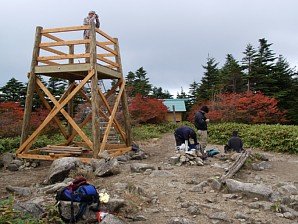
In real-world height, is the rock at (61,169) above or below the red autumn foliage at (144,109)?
below

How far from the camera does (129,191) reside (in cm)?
525

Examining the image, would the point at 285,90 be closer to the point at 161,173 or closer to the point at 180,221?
the point at 161,173

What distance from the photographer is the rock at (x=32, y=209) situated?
13.1 feet

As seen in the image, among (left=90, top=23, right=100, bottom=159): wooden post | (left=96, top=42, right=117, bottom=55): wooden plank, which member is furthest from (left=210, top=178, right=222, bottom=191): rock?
(left=96, top=42, right=117, bottom=55): wooden plank

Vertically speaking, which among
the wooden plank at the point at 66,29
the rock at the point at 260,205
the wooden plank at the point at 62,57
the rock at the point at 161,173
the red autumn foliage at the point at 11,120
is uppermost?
the wooden plank at the point at 66,29

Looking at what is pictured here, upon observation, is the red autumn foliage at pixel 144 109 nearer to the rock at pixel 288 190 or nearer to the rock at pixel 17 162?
the rock at pixel 17 162

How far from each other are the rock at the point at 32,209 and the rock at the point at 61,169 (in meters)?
2.46

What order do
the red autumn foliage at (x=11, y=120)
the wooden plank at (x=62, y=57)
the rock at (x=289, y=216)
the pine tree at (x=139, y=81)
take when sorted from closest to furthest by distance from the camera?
the rock at (x=289, y=216) < the wooden plank at (x=62, y=57) < the red autumn foliage at (x=11, y=120) < the pine tree at (x=139, y=81)

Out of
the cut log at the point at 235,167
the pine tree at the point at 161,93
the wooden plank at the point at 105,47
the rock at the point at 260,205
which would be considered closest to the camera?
the rock at the point at 260,205

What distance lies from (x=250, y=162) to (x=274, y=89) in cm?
1967

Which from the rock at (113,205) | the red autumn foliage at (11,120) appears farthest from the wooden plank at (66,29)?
the red autumn foliage at (11,120)

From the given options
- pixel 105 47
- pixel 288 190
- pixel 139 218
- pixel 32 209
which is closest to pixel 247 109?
pixel 105 47

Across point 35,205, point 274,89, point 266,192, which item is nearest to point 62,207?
point 35,205

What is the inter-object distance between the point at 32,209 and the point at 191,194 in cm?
305
